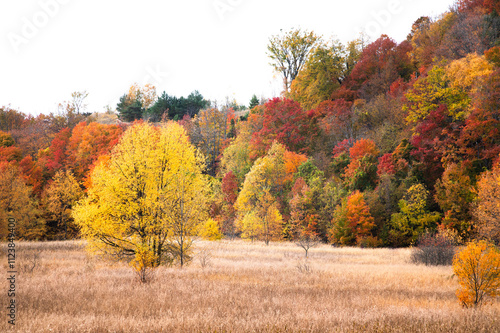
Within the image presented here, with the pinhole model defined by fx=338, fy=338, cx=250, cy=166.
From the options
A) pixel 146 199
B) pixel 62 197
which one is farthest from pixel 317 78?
pixel 146 199

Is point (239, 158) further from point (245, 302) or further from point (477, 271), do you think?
point (477, 271)

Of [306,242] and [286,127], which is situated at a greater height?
[286,127]

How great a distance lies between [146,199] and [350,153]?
34126 mm

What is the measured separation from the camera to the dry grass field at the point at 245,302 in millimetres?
7469

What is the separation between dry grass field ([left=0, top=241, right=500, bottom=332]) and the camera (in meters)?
7.47

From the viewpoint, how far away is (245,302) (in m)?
10.1

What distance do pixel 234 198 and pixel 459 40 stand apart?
128 feet

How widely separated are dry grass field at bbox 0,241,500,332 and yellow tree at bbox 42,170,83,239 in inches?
1189

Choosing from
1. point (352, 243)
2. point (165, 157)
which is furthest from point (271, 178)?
point (165, 157)

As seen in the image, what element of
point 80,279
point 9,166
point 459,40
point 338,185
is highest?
point 459,40

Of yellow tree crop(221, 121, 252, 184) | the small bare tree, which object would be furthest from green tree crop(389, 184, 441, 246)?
yellow tree crop(221, 121, 252, 184)

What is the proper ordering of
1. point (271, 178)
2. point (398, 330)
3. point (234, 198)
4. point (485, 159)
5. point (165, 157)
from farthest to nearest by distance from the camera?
1. point (234, 198)
2. point (271, 178)
3. point (485, 159)
4. point (165, 157)
5. point (398, 330)

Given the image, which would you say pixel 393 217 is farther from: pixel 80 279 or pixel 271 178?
pixel 80 279

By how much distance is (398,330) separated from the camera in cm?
717
